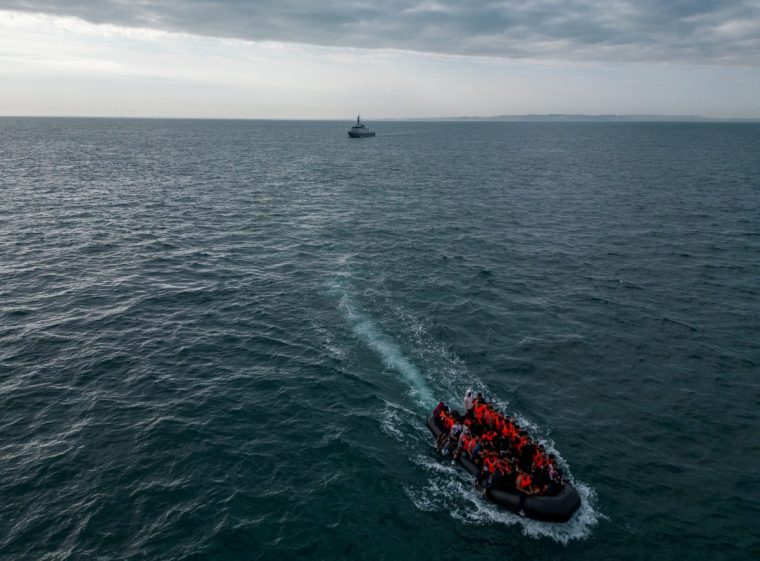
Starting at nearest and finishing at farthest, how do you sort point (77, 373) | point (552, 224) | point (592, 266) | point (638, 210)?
point (77, 373)
point (592, 266)
point (552, 224)
point (638, 210)

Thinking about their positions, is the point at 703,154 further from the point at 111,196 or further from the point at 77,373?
the point at 77,373

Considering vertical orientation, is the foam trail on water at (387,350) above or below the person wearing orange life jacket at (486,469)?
below

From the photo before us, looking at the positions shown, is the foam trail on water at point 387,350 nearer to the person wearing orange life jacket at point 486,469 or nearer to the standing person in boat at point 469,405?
the standing person in boat at point 469,405

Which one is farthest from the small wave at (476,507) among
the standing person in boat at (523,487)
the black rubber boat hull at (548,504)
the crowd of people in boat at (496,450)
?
the crowd of people in boat at (496,450)

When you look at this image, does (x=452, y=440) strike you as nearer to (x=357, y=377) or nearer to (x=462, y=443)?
(x=462, y=443)

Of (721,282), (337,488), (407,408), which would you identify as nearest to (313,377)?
(407,408)
